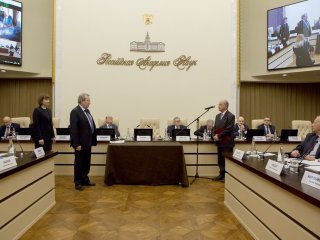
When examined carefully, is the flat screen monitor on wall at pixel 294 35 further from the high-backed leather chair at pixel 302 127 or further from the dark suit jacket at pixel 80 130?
the dark suit jacket at pixel 80 130

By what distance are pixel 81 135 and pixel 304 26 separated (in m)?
5.99

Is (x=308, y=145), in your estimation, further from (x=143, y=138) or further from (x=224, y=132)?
(x=143, y=138)

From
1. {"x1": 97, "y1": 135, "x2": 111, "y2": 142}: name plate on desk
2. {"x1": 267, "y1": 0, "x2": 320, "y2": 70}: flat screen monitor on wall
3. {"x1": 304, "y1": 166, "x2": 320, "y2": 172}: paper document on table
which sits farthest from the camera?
{"x1": 267, "y1": 0, "x2": 320, "y2": 70}: flat screen monitor on wall

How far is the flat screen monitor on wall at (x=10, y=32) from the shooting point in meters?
7.97

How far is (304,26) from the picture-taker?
8039 mm

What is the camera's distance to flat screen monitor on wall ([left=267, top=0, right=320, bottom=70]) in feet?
25.8

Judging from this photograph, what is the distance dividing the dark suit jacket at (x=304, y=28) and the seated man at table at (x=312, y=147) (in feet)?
15.7

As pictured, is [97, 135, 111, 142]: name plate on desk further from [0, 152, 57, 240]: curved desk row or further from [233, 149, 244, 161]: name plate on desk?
[233, 149, 244, 161]: name plate on desk

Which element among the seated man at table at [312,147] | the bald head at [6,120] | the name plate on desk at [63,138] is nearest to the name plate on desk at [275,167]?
the seated man at table at [312,147]

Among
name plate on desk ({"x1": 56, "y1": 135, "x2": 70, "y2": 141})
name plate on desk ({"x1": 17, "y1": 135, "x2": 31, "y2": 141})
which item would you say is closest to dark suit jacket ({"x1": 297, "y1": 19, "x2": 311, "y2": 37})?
name plate on desk ({"x1": 56, "y1": 135, "x2": 70, "y2": 141})

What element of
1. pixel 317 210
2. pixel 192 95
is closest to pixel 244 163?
pixel 317 210

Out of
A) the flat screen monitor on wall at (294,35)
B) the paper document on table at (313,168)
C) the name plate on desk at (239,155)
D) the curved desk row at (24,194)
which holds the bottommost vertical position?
the curved desk row at (24,194)

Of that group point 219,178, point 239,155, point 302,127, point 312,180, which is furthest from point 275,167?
point 302,127

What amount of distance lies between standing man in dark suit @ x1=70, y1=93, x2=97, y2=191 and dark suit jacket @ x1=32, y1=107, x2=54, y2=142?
0.40 m
